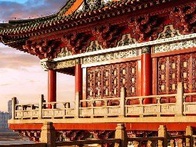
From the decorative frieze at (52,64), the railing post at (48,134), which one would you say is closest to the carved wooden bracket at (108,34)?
the decorative frieze at (52,64)

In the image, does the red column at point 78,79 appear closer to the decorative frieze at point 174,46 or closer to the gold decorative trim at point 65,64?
the gold decorative trim at point 65,64

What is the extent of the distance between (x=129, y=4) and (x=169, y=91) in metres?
3.51

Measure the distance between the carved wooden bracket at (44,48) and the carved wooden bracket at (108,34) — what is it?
2.93 meters

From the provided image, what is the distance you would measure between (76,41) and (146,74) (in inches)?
165

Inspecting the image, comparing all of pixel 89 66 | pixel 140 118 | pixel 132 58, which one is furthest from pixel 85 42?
pixel 140 118

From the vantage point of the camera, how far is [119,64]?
17781 millimetres

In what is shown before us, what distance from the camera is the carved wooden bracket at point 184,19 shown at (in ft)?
48.4

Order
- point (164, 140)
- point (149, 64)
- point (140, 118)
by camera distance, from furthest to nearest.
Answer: point (149, 64) → point (140, 118) → point (164, 140)

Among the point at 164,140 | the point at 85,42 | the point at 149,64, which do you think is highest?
the point at 85,42

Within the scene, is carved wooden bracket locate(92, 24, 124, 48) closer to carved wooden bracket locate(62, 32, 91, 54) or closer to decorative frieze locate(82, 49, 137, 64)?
decorative frieze locate(82, 49, 137, 64)

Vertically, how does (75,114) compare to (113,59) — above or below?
below

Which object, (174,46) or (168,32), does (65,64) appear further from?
(174,46)

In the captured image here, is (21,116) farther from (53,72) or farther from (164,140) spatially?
(164,140)

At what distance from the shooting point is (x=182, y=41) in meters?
15.5
